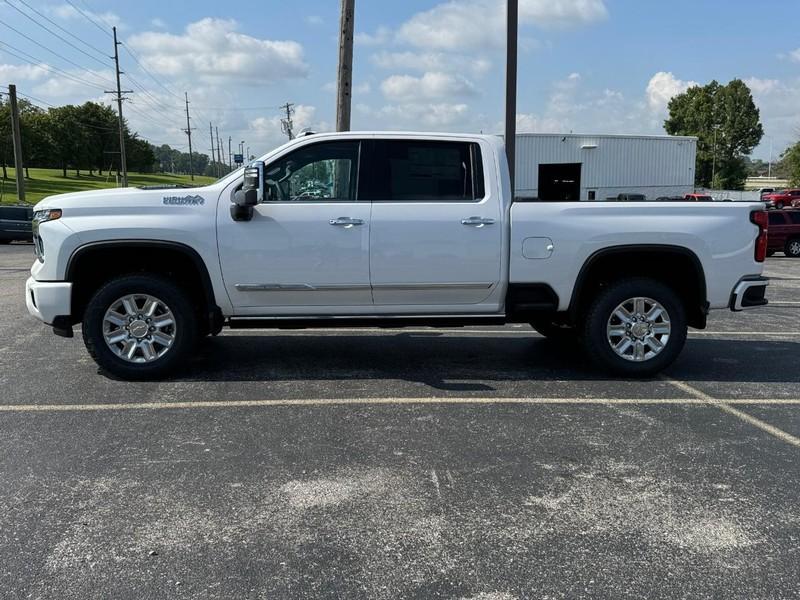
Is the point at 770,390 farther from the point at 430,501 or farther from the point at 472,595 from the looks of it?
the point at 472,595

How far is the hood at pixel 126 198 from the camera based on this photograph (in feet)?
17.9

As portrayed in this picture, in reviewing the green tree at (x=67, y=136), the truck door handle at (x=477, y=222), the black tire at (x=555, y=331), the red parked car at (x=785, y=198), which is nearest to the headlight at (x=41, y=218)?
the truck door handle at (x=477, y=222)

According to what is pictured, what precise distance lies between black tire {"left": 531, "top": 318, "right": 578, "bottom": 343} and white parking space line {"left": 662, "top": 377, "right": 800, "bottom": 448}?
1.17 meters

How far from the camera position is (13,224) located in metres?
24.6

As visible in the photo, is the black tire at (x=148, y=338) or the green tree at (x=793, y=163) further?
the green tree at (x=793, y=163)

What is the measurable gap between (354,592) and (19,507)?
1.89m

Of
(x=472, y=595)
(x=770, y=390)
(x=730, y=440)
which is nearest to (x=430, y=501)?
(x=472, y=595)

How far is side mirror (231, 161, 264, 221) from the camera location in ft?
17.6

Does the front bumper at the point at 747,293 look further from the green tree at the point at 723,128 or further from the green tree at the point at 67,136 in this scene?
the green tree at the point at 67,136

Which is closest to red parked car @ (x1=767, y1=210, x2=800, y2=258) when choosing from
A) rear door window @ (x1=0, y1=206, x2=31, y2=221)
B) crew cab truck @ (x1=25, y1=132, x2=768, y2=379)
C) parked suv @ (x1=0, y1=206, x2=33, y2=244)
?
crew cab truck @ (x1=25, y1=132, x2=768, y2=379)

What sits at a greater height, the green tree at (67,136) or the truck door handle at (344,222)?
the green tree at (67,136)

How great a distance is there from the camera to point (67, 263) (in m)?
5.44

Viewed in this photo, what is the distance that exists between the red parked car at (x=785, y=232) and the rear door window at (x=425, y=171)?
18.9 metres

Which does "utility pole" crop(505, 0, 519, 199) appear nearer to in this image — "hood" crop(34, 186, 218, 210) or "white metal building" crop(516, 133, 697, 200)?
"hood" crop(34, 186, 218, 210)
